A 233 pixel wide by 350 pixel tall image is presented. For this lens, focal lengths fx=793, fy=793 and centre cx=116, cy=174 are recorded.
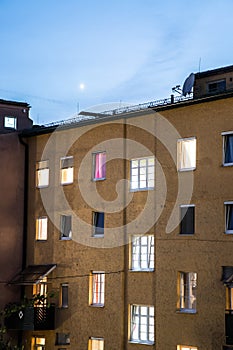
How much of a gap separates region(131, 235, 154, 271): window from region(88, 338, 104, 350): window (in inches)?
153

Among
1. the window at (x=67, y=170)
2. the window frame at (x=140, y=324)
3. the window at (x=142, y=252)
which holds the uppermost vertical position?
the window at (x=67, y=170)

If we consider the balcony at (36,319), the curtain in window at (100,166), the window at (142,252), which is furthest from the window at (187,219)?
the balcony at (36,319)

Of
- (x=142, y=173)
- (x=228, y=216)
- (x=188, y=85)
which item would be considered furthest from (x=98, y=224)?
(x=188, y=85)

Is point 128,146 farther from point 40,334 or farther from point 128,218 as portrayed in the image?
point 40,334

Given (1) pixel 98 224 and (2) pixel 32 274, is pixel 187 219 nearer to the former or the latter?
(1) pixel 98 224

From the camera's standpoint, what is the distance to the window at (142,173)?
116 ft

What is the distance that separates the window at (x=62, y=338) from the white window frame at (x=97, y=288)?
92.1 inches

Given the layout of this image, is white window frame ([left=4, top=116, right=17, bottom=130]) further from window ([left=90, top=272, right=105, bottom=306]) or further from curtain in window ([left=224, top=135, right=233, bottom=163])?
curtain in window ([left=224, top=135, right=233, bottom=163])

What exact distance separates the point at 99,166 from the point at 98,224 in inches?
109

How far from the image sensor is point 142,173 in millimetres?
35781

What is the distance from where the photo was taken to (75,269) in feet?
125

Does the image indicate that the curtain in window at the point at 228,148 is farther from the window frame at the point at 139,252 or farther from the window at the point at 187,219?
the window frame at the point at 139,252

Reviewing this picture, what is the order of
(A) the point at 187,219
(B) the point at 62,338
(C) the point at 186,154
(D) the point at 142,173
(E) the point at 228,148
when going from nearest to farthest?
1. (E) the point at 228,148
2. (A) the point at 187,219
3. (C) the point at 186,154
4. (D) the point at 142,173
5. (B) the point at 62,338

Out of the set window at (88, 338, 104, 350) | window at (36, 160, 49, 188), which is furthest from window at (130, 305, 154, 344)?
window at (36, 160, 49, 188)
